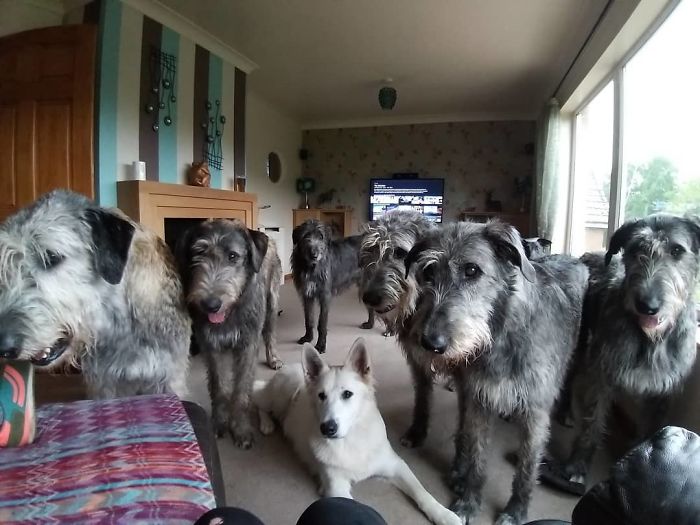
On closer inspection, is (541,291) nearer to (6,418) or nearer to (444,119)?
(6,418)

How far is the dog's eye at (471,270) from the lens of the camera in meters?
1.33

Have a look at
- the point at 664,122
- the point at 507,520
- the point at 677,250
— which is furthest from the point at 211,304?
the point at 664,122

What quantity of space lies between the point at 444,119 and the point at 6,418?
27.3 ft

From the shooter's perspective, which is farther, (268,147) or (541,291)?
(268,147)

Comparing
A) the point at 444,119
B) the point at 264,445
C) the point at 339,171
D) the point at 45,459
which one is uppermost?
the point at 444,119

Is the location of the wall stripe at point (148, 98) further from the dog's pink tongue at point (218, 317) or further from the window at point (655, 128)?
the window at point (655, 128)

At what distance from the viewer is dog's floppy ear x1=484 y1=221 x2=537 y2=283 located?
1327 mm

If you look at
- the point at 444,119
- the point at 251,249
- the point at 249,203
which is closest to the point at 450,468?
the point at 251,249

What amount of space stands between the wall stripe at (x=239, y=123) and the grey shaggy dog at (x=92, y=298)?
4390 millimetres

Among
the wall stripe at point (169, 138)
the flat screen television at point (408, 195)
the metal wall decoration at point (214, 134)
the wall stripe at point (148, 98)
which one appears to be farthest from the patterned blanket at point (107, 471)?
the flat screen television at point (408, 195)

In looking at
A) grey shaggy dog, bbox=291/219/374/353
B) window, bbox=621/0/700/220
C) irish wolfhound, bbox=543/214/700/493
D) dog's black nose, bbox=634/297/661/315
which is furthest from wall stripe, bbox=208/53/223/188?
dog's black nose, bbox=634/297/661/315

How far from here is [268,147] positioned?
757 cm

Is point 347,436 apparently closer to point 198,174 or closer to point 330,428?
point 330,428

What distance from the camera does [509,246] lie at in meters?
1.33
